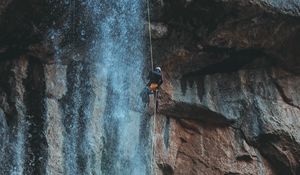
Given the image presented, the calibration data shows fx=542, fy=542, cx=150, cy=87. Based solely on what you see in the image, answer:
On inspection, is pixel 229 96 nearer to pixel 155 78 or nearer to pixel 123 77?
pixel 123 77

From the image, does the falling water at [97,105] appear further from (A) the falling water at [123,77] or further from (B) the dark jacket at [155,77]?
(B) the dark jacket at [155,77]

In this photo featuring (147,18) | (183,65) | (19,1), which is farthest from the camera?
(183,65)

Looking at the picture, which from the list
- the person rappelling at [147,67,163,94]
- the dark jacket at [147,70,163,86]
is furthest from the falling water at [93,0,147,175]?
the dark jacket at [147,70,163,86]

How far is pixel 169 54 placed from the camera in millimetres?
10789

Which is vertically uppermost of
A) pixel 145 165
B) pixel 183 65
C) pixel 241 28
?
pixel 241 28

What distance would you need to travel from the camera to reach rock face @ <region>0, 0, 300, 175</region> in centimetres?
960

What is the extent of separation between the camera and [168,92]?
11.1 metres

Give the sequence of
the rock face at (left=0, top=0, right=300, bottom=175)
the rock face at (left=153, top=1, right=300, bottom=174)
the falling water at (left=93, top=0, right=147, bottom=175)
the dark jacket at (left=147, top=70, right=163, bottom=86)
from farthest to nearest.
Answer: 1. the rock face at (left=153, top=1, right=300, bottom=174)
2. the falling water at (left=93, top=0, right=147, bottom=175)
3. the rock face at (left=0, top=0, right=300, bottom=175)
4. the dark jacket at (left=147, top=70, right=163, bottom=86)

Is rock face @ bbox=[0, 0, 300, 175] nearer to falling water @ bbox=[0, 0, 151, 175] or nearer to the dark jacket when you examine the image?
falling water @ bbox=[0, 0, 151, 175]

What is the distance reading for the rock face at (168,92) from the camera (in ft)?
31.5

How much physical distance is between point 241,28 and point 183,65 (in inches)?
55.0

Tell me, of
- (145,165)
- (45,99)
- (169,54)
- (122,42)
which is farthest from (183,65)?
(45,99)

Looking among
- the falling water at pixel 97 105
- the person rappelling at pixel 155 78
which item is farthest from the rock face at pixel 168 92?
the person rappelling at pixel 155 78

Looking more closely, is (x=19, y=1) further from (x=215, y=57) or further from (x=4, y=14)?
A: (x=215, y=57)
